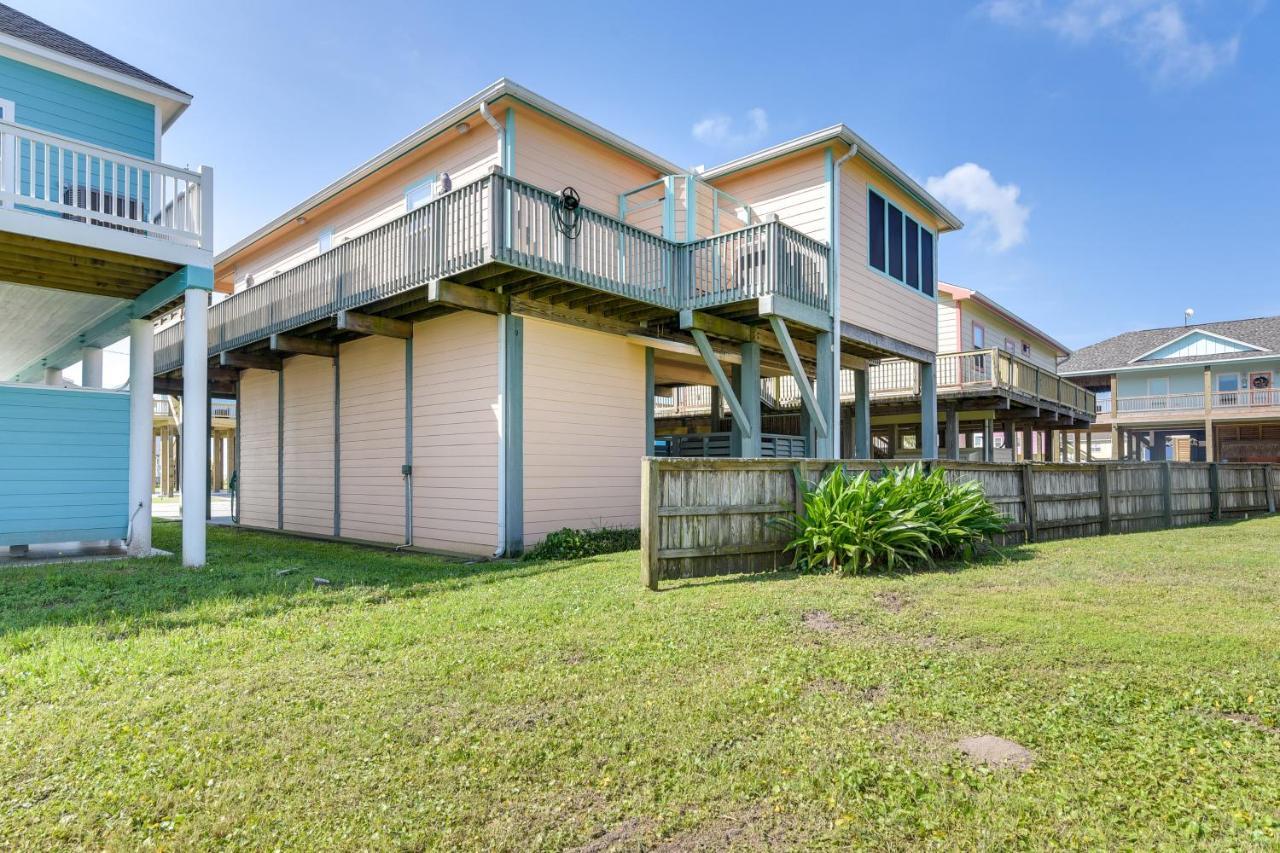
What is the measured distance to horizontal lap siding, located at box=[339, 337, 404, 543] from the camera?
39.6 ft

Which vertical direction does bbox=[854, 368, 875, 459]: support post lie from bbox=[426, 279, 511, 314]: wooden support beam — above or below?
below

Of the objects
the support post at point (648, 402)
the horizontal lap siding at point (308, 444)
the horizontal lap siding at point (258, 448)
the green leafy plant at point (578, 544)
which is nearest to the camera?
the green leafy plant at point (578, 544)

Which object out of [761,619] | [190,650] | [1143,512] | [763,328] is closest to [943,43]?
[763,328]

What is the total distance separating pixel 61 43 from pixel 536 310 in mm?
7779

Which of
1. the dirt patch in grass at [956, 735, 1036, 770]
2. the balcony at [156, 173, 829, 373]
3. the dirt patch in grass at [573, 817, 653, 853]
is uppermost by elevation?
the balcony at [156, 173, 829, 373]

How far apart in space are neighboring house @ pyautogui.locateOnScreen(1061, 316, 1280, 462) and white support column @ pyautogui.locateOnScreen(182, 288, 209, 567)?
33.3 m

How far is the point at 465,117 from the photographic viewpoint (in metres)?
10.6

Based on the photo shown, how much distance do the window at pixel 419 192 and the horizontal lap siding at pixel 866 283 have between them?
714 centimetres

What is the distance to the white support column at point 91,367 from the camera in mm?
12344

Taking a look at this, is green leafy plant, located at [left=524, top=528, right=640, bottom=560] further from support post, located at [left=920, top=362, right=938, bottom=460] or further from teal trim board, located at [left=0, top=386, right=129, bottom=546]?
support post, located at [left=920, top=362, right=938, bottom=460]

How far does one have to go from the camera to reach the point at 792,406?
19547 mm

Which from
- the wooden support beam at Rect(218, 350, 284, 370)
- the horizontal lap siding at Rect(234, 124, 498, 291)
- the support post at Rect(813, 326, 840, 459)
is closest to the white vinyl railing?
the horizontal lap siding at Rect(234, 124, 498, 291)

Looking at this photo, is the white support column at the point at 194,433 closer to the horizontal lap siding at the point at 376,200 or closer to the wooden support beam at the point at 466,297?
the wooden support beam at the point at 466,297

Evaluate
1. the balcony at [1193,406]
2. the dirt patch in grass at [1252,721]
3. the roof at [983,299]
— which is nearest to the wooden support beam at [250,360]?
the dirt patch in grass at [1252,721]
